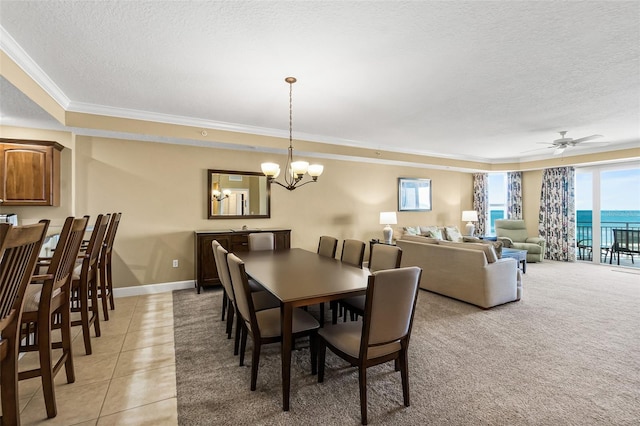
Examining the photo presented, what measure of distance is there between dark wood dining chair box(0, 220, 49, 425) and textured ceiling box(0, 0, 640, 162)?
5.32ft

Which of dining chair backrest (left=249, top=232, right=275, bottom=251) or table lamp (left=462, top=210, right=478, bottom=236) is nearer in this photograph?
dining chair backrest (left=249, top=232, right=275, bottom=251)

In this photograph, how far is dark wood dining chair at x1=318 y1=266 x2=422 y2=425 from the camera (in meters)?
1.72

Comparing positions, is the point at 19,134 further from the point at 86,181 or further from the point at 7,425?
the point at 7,425

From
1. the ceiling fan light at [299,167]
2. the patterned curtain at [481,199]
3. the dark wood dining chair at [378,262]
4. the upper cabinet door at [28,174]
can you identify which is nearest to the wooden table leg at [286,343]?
the dark wood dining chair at [378,262]

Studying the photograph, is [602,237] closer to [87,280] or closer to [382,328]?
[382,328]

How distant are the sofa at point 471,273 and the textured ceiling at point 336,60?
190 centimetres

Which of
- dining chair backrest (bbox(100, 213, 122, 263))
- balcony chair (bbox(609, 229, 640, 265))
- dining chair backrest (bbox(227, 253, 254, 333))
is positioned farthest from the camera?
balcony chair (bbox(609, 229, 640, 265))

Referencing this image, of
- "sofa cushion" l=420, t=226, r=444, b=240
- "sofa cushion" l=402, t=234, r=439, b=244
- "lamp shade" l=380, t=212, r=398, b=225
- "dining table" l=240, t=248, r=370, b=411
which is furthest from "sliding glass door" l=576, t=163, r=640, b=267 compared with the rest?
"dining table" l=240, t=248, r=370, b=411

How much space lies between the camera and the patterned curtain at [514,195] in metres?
7.98

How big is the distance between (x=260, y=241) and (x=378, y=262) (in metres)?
1.86

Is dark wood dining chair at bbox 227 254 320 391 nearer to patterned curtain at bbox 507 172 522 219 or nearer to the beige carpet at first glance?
the beige carpet

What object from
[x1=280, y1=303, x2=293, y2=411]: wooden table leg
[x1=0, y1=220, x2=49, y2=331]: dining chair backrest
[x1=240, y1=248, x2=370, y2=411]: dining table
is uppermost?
[x1=0, y1=220, x2=49, y2=331]: dining chair backrest

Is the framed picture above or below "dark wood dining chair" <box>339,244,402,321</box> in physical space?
above

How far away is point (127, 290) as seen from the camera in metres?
4.26
